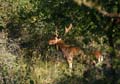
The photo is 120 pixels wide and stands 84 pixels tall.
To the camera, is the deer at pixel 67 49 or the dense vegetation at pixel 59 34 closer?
the dense vegetation at pixel 59 34

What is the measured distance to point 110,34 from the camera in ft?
12.6

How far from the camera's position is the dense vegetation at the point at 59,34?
3852mm

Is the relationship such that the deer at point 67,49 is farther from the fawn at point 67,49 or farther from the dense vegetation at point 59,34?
the dense vegetation at point 59,34

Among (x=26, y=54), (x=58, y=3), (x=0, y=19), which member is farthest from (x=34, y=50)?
(x=58, y=3)

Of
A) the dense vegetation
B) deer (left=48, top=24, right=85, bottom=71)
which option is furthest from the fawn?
the dense vegetation

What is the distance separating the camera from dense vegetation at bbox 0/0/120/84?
385 centimetres

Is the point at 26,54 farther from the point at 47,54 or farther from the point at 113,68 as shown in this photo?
the point at 113,68

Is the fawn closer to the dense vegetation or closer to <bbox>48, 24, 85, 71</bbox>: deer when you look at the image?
<bbox>48, 24, 85, 71</bbox>: deer

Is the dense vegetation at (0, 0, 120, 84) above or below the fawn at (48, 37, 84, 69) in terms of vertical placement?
above

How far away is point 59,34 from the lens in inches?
320

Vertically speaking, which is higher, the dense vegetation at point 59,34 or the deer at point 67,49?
the dense vegetation at point 59,34

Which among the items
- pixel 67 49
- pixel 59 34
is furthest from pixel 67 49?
pixel 59 34

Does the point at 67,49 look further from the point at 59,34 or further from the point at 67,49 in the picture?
the point at 59,34

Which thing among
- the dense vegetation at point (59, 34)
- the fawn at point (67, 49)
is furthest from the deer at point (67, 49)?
the dense vegetation at point (59, 34)
